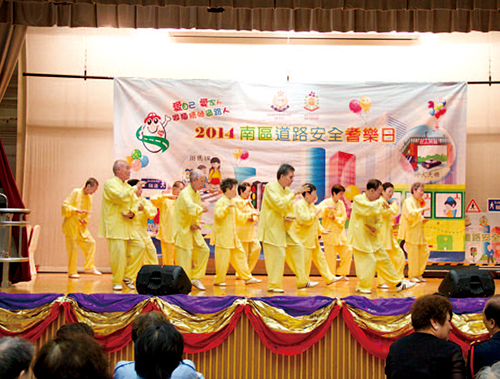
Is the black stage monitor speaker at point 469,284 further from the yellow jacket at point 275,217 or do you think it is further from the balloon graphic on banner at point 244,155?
the balloon graphic on banner at point 244,155

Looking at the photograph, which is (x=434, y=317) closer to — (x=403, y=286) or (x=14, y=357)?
(x=14, y=357)

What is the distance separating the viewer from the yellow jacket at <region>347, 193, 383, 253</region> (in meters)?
6.26

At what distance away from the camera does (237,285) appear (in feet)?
23.0

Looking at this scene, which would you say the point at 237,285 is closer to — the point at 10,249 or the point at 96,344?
the point at 10,249

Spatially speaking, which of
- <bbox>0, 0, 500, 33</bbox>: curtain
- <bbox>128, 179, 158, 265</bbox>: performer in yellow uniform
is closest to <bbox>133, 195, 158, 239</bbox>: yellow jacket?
<bbox>128, 179, 158, 265</bbox>: performer in yellow uniform

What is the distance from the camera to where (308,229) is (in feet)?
22.4

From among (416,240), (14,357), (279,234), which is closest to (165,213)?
(279,234)

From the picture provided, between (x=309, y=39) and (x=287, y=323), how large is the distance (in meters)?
5.74

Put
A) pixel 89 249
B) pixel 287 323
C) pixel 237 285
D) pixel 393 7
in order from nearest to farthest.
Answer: pixel 287 323
pixel 393 7
pixel 237 285
pixel 89 249

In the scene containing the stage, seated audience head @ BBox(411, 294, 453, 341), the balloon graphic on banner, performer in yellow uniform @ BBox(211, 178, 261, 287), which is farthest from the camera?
the balloon graphic on banner

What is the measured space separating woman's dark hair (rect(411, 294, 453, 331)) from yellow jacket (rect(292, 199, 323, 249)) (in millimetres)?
Answer: 4069

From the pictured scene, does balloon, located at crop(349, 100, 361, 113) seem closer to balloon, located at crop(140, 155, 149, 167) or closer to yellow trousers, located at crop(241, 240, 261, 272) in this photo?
yellow trousers, located at crop(241, 240, 261, 272)

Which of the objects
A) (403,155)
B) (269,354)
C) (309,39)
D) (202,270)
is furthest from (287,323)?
(309,39)

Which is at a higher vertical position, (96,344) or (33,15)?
(33,15)
